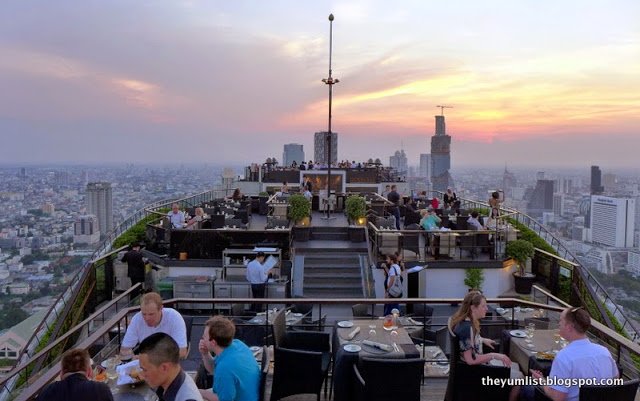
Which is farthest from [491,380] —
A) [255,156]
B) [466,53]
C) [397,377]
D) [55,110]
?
[255,156]

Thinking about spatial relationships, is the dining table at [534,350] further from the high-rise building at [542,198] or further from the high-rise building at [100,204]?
the high-rise building at [100,204]

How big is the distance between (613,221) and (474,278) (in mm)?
12042

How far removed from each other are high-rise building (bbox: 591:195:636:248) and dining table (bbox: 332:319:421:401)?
61.2 feet

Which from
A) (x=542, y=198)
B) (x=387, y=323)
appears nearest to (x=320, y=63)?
(x=542, y=198)

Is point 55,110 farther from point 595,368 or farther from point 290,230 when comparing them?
point 595,368

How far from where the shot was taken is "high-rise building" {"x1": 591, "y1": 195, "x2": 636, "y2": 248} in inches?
842

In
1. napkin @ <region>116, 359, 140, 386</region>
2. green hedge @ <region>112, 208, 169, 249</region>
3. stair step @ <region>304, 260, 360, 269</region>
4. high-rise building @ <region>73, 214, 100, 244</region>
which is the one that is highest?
napkin @ <region>116, 359, 140, 386</region>

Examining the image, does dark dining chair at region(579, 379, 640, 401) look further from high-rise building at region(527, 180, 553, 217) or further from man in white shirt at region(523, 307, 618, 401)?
high-rise building at region(527, 180, 553, 217)

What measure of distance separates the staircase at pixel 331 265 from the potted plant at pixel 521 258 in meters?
4.18

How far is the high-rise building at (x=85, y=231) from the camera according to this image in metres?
27.8

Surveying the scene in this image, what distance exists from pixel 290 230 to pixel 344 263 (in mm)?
1938

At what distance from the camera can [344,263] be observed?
14352mm

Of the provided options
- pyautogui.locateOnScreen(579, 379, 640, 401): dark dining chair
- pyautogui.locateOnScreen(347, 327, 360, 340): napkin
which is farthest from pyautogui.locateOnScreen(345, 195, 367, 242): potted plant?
pyautogui.locateOnScreen(579, 379, 640, 401): dark dining chair

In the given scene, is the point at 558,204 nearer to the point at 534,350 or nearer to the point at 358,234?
the point at 358,234
